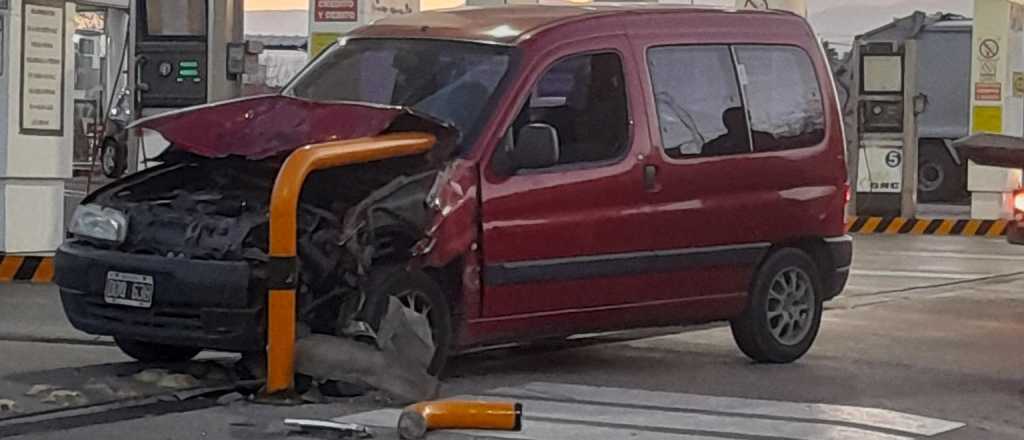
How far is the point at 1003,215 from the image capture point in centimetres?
2552

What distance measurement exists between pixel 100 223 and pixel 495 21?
2483mm

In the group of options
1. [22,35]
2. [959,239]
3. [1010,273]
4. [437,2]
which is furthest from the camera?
A: [959,239]

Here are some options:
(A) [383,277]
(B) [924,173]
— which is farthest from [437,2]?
(B) [924,173]

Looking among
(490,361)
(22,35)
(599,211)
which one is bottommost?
(490,361)

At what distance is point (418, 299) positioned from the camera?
28.9ft

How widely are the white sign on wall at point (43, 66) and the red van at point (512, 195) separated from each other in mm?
5106

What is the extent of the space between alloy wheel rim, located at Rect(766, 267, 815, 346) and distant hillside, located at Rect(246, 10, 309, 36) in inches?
607

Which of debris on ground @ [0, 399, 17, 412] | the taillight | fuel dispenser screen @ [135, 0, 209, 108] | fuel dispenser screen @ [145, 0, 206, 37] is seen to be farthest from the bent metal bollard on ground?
fuel dispenser screen @ [145, 0, 206, 37]

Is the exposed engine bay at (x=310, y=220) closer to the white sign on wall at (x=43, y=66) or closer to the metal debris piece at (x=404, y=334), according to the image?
the metal debris piece at (x=404, y=334)

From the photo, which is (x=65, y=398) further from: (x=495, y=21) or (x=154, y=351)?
(x=495, y=21)

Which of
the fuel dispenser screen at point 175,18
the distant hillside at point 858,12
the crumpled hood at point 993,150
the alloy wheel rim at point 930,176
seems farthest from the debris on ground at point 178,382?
the distant hillside at point 858,12

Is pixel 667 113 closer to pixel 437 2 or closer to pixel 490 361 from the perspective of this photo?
pixel 490 361

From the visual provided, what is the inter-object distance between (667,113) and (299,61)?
2767cm

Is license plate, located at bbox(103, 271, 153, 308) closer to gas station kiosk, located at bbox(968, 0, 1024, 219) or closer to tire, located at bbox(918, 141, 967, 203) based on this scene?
gas station kiosk, located at bbox(968, 0, 1024, 219)
